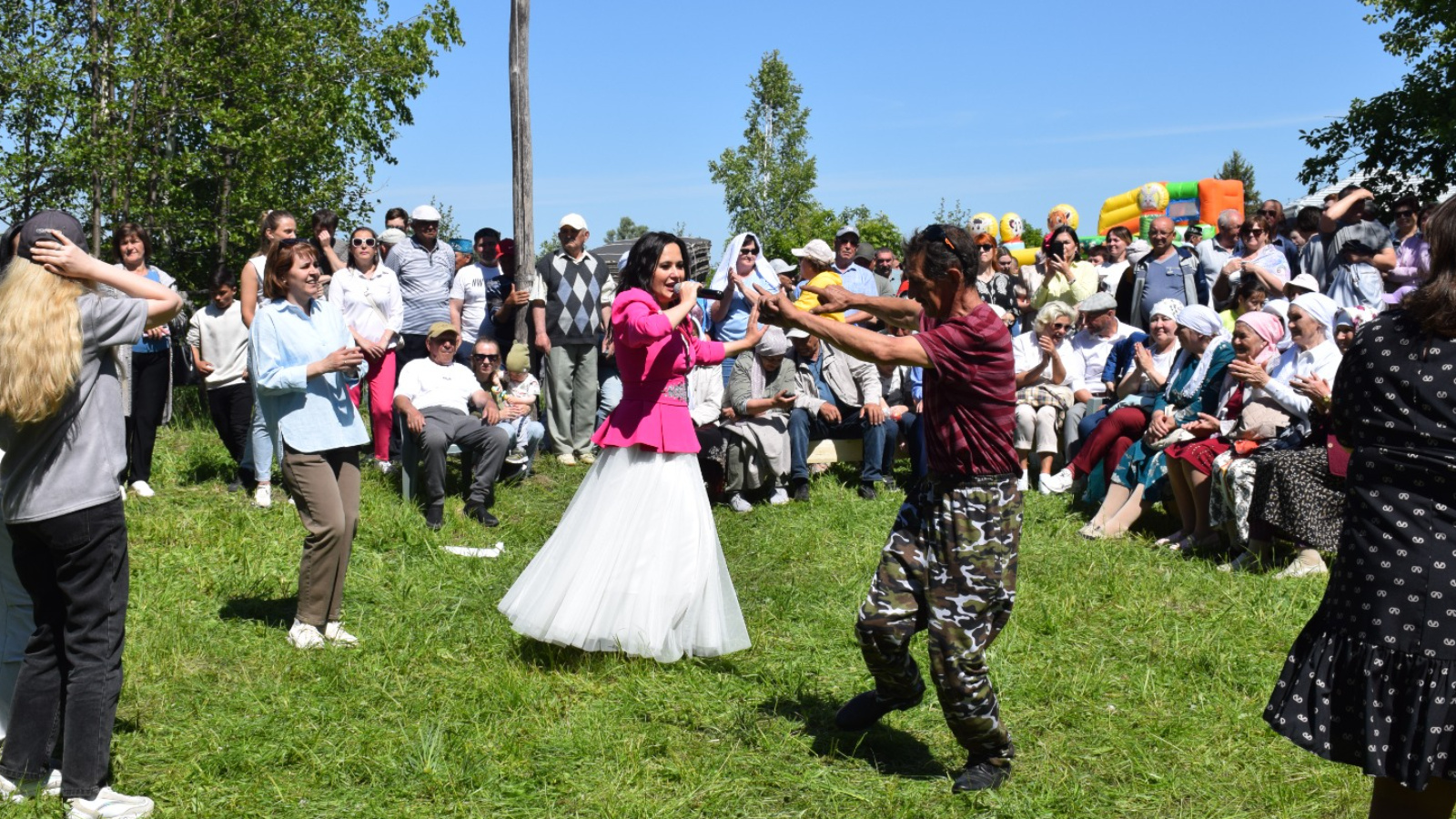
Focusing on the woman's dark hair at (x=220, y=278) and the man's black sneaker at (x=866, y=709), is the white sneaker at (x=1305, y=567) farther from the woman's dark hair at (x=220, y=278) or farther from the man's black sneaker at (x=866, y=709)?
the woman's dark hair at (x=220, y=278)

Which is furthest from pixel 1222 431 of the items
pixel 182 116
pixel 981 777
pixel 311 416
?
pixel 182 116

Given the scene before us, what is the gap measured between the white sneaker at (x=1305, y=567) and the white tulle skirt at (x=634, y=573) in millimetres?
3497

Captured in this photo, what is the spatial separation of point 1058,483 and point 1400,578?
22.5 feet

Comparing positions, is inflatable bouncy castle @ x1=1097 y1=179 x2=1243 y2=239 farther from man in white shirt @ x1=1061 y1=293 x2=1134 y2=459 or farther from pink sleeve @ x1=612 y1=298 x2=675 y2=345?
pink sleeve @ x1=612 y1=298 x2=675 y2=345

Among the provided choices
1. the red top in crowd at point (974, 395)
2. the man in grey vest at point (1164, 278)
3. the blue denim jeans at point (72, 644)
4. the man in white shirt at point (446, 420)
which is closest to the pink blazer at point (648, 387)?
the red top in crowd at point (974, 395)

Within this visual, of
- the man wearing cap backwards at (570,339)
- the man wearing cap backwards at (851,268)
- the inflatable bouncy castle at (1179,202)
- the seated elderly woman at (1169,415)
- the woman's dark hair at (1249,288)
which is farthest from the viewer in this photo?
the inflatable bouncy castle at (1179,202)

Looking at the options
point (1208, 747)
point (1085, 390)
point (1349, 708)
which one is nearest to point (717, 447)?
point (1085, 390)

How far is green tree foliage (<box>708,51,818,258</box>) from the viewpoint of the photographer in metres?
47.2

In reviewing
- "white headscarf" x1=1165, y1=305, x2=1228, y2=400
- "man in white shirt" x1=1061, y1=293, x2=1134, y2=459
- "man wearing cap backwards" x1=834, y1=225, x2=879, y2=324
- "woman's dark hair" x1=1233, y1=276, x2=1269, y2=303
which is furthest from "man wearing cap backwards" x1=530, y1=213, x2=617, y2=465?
"woman's dark hair" x1=1233, y1=276, x2=1269, y2=303

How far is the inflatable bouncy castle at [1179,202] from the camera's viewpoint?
22.6 m

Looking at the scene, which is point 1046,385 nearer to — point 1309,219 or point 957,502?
point 1309,219

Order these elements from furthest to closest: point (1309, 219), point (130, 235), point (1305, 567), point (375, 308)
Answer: point (1309, 219) < point (375, 308) < point (130, 235) < point (1305, 567)

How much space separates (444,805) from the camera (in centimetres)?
434

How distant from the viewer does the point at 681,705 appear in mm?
5242
